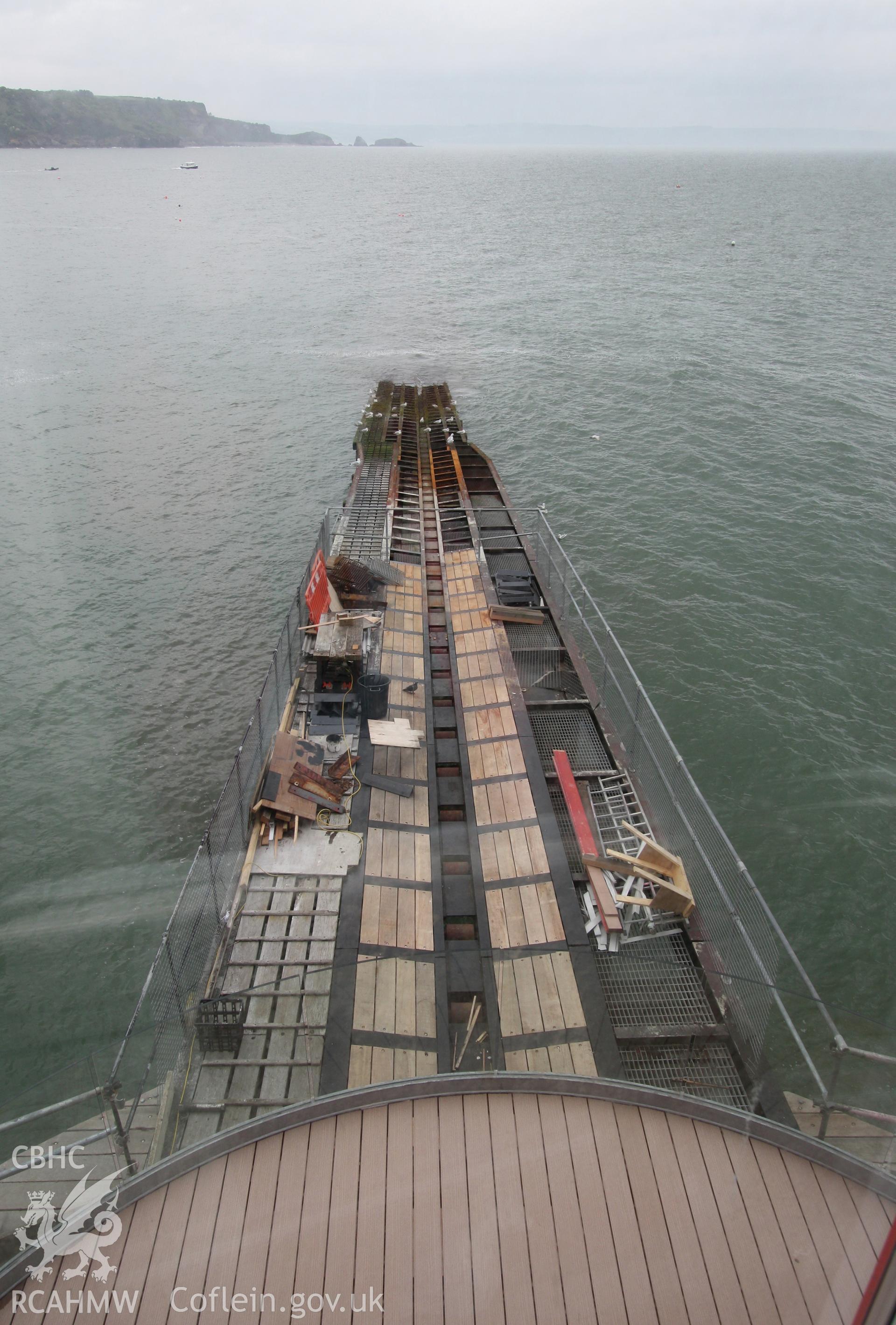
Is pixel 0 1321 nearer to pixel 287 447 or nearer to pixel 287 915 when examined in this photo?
pixel 287 915

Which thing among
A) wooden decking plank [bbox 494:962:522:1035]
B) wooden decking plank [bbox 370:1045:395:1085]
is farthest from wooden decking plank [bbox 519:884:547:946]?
wooden decking plank [bbox 370:1045:395:1085]

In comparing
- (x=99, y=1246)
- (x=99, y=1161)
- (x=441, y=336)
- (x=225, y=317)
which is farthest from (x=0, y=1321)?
(x=225, y=317)

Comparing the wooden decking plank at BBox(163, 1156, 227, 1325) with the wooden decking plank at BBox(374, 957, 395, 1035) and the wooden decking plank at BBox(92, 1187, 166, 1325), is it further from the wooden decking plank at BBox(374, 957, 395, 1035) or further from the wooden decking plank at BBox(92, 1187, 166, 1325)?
the wooden decking plank at BBox(374, 957, 395, 1035)

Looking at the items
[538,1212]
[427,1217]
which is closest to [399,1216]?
[427,1217]

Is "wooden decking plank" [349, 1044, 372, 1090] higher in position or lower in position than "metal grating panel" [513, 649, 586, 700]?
lower

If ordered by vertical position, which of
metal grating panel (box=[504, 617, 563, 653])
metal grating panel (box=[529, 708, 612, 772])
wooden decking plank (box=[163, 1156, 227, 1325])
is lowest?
wooden decking plank (box=[163, 1156, 227, 1325])
